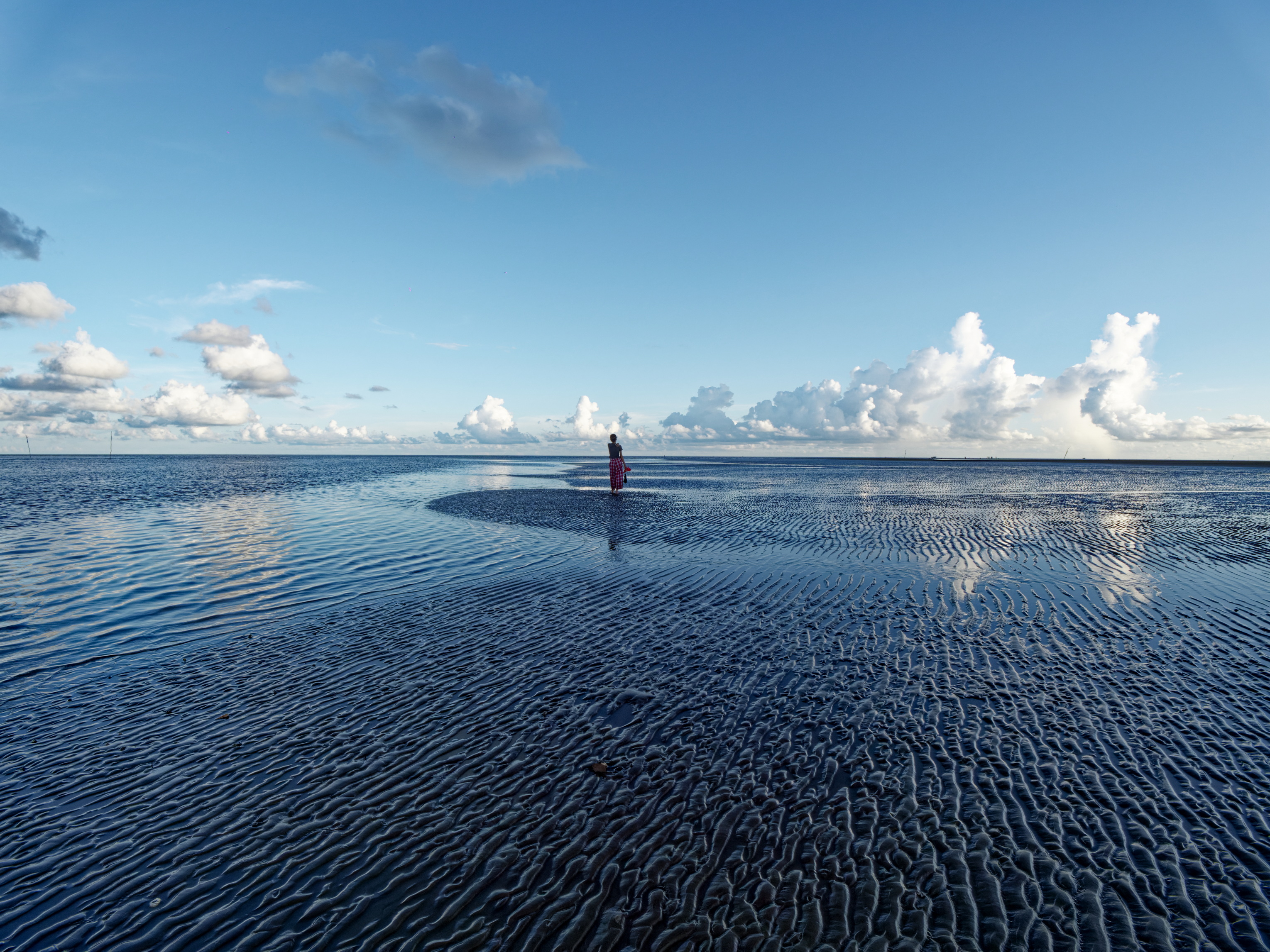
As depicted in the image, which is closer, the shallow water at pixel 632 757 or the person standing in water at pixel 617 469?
the shallow water at pixel 632 757

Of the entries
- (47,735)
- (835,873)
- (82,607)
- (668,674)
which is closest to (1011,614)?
(668,674)

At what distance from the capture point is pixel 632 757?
7.38 meters

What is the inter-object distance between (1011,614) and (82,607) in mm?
23391

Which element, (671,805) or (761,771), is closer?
(671,805)

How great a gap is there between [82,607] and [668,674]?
49.2ft

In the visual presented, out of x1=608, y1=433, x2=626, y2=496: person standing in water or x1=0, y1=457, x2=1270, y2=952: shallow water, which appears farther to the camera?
x1=608, y1=433, x2=626, y2=496: person standing in water

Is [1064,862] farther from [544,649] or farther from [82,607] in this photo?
[82,607]

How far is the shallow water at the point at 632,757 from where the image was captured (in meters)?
4.95

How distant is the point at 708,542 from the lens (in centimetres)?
2339

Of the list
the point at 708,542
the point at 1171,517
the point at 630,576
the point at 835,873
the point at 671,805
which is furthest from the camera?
the point at 1171,517

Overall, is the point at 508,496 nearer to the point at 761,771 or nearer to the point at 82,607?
the point at 82,607

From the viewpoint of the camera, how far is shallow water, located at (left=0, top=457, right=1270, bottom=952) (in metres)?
4.95

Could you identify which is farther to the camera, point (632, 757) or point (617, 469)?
point (617, 469)

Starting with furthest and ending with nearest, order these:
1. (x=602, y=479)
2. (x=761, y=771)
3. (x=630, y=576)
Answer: (x=602, y=479)
(x=630, y=576)
(x=761, y=771)
